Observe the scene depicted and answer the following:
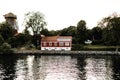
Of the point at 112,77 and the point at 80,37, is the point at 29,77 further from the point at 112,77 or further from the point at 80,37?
the point at 80,37

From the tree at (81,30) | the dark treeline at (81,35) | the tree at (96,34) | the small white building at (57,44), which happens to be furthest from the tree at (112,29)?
the tree at (96,34)

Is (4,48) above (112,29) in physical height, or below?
below

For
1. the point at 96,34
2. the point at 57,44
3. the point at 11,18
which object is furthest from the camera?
the point at 11,18

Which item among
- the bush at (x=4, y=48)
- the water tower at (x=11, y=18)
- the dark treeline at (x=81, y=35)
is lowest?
the bush at (x=4, y=48)

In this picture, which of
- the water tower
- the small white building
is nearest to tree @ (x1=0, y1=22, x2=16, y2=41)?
the small white building

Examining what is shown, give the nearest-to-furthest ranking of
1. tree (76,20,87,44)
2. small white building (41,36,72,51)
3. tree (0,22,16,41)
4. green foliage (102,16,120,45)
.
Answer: small white building (41,36,72,51)
green foliage (102,16,120,45)
tree (0,22,16,41)
tree (76,20,87,44)

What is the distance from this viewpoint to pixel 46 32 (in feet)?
456

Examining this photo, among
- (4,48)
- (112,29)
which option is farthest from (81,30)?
(4,48)

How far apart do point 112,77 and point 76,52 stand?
58.9m

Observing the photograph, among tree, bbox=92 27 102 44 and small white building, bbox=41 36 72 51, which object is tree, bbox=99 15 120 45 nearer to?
small white building, bbox=41 36 72 51

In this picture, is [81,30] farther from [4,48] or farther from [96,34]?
[4,48]

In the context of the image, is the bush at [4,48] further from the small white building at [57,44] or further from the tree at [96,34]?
the tree at [96,34]

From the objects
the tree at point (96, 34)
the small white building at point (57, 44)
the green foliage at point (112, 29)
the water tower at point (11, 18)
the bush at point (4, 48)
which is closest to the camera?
the bush at point (4, 48)

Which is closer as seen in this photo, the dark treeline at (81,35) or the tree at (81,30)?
the dark treeline at (81,35)
